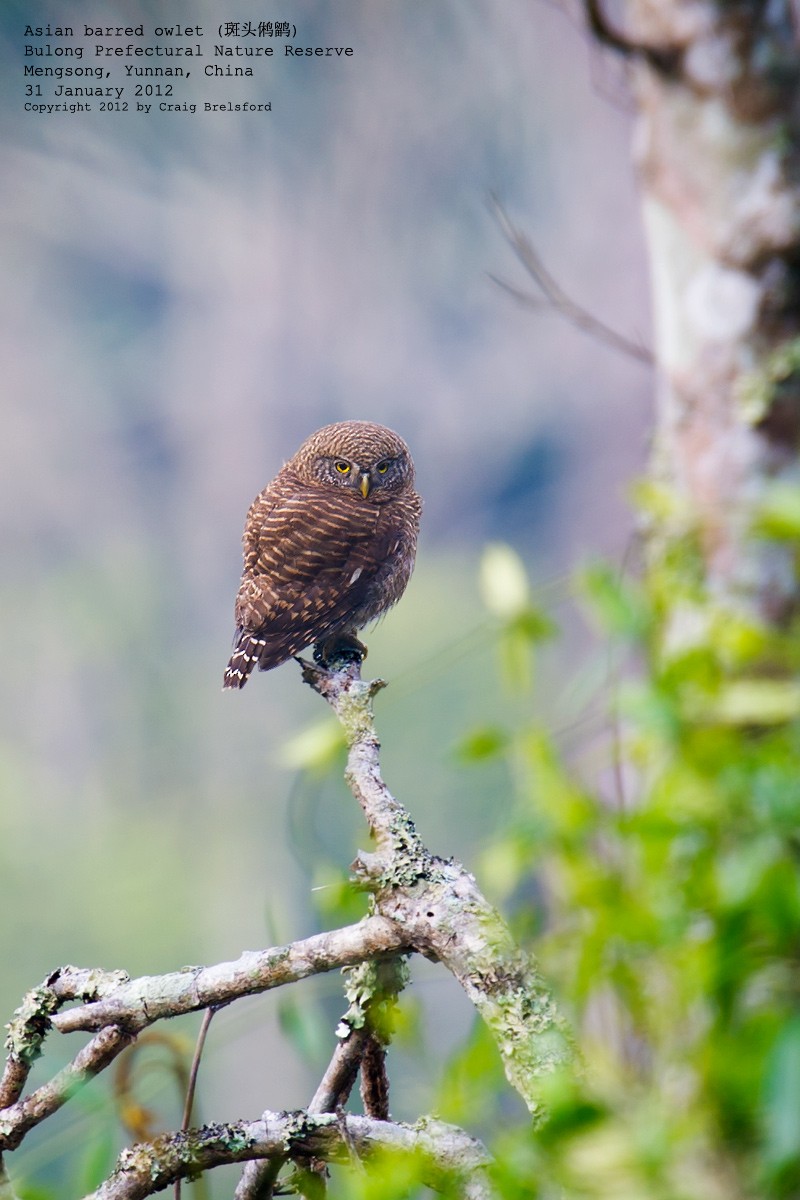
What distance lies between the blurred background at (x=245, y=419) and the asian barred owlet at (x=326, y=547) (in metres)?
0.56

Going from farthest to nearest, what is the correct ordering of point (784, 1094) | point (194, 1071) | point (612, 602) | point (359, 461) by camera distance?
1. point (359, 461)
2. point (194, 1071)
3. point (612, 602)
4. point (784, 1094)

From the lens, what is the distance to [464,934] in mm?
860

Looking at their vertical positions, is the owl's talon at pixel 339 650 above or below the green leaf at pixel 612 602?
above

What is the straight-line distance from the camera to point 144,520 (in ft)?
9.59

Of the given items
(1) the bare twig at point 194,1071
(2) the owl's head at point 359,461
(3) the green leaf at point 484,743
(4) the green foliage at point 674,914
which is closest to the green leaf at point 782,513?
(4) the green foliage at point 674,914

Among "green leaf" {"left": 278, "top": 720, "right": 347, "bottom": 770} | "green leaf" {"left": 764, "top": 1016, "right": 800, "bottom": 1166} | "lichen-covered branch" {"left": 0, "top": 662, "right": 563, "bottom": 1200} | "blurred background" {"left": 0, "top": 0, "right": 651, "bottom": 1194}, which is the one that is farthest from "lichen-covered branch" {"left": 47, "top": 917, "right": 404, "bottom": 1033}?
"blurred background" {"left": 0, "top": 0, "right": 651, "bottom": 1194}

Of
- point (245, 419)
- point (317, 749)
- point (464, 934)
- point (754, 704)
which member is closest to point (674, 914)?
point (754, 704)

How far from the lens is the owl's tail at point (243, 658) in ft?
6.00

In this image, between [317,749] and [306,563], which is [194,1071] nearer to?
[317,749]

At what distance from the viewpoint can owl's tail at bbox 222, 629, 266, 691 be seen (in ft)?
6.00

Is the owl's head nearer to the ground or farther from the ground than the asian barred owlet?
farther from the ground

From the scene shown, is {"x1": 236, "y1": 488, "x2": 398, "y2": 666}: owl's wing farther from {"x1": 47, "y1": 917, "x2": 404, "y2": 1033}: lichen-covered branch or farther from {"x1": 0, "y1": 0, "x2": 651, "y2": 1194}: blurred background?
{"x1": 47, "y1": 917, "x2": 404, "y2": 1033}: lichen-covered branch

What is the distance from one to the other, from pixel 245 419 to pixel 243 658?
123 centimetres

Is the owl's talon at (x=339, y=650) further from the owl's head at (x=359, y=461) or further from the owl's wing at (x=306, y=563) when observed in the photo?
the owl's head at (x=359, y=461)
